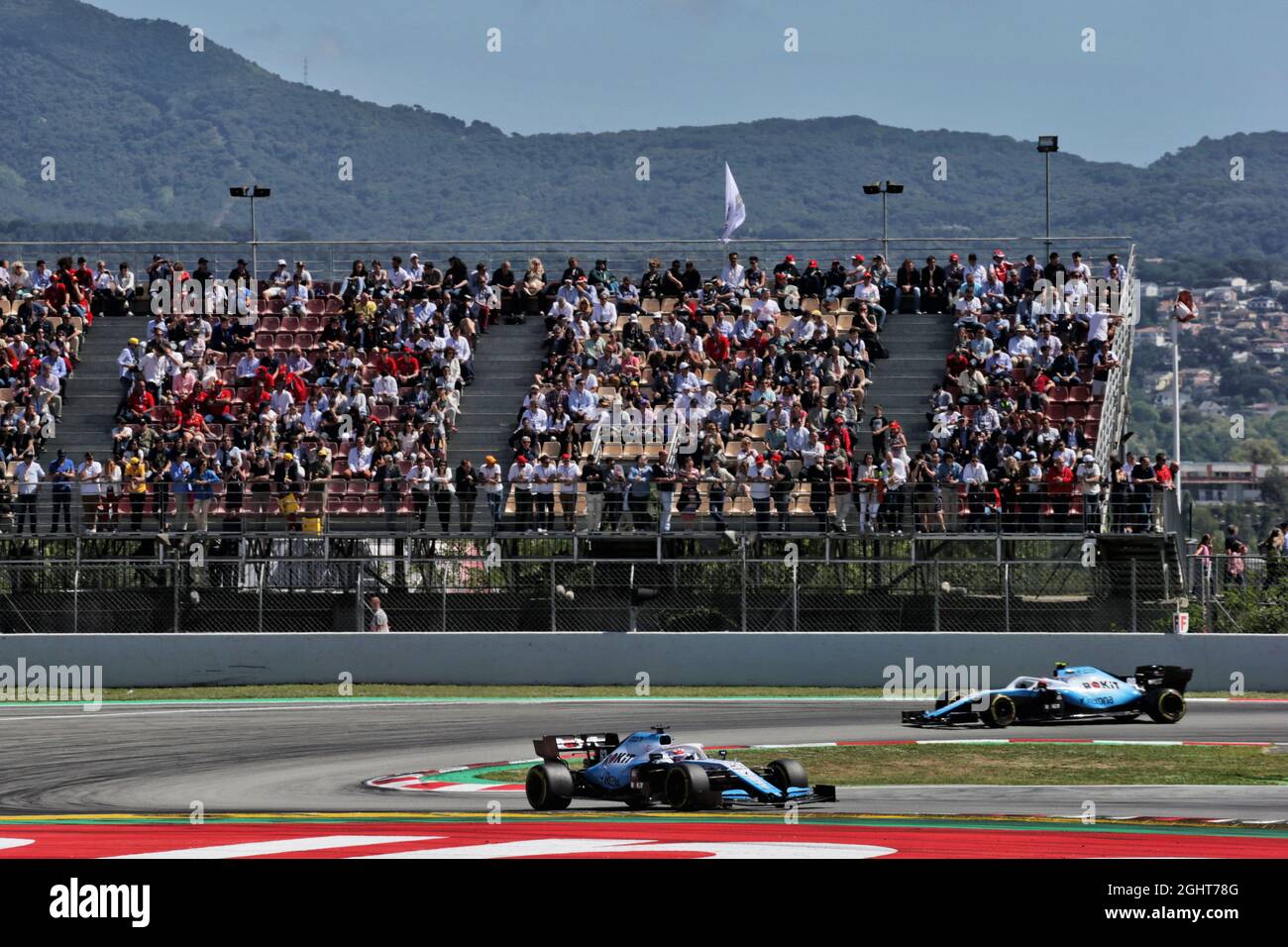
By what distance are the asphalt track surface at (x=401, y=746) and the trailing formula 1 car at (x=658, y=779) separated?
29cm

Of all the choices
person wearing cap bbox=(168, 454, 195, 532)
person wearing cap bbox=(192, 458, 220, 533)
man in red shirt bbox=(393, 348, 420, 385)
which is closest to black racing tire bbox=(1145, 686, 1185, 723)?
person wearing cap bbox=(192, 458, 220, 533)

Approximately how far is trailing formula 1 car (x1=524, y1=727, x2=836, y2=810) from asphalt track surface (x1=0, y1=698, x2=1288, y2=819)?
0.29 metres

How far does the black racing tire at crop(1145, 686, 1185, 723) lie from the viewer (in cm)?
2041

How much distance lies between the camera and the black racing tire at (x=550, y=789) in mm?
13594

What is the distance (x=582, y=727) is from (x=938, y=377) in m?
14.3

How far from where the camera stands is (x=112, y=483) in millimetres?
28578

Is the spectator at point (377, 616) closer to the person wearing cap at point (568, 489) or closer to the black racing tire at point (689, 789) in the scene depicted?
the person wearing cap at point (568, 489)

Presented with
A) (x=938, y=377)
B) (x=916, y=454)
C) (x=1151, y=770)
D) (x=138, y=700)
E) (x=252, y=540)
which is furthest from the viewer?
(x=938, y=377)

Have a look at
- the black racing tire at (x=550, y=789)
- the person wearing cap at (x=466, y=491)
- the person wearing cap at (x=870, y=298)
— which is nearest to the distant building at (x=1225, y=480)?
the person wearing cap at (x=870, y=298)

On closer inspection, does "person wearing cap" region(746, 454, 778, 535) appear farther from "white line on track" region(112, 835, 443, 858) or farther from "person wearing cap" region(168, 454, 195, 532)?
"white line on track" region(112, 835, 443, 858)

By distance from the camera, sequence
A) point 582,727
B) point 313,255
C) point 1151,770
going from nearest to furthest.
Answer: point 1151,770, point 582,727, point 313,255

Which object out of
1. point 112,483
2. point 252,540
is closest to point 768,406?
point 252,540

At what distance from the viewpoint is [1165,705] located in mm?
20438

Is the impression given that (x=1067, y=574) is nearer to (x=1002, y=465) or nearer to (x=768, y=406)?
(x=1002, y=465)
